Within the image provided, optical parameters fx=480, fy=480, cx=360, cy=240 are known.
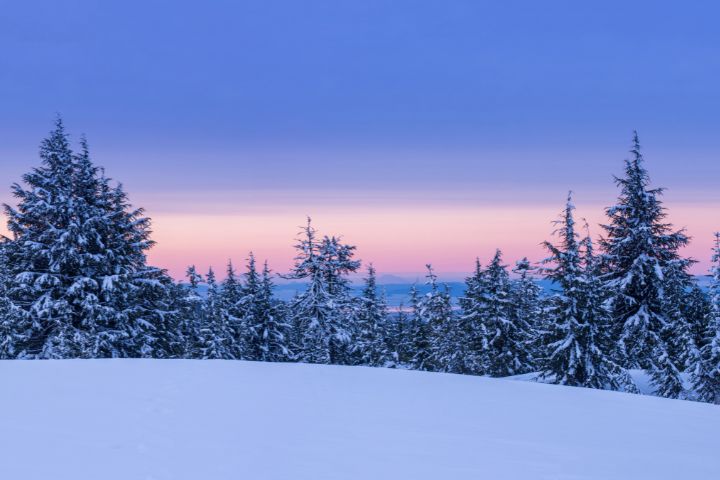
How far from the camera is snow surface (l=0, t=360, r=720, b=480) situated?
5.12 metres

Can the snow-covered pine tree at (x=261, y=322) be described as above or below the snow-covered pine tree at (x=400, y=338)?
above

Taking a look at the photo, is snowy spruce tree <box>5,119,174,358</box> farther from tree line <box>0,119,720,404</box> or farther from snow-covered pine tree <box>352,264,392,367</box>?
snow-covered pine tree <box>352,264,392,367</box>

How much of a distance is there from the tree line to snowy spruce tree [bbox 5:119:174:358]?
61 mm

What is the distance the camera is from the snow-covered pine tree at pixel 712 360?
2227cm

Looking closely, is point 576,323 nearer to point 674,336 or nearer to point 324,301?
point 674,336

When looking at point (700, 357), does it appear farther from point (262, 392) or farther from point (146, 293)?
point (146, 293)

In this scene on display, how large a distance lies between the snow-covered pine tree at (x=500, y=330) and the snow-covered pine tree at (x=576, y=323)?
343 inches

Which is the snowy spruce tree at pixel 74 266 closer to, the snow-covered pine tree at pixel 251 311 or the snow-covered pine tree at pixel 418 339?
the snow-covered pine tree at pixel 251 311

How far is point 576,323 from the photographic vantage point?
2048cm

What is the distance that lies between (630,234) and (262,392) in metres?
21.4

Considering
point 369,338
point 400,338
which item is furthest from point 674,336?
point 400,338

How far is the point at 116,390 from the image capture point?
826cm

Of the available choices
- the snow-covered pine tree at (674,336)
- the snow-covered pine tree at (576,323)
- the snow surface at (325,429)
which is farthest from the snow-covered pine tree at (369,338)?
the snow surface at (325,429)

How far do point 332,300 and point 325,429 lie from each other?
2362 cm
